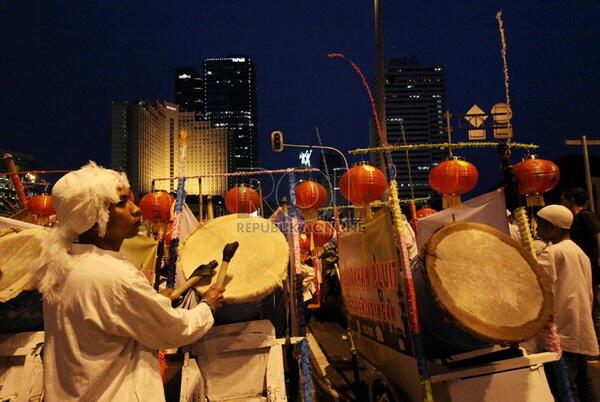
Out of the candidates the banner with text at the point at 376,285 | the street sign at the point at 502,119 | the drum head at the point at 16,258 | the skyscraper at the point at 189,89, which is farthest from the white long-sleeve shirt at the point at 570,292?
the skyscraper at the point at 189,89

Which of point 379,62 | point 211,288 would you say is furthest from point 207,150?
point 211,288

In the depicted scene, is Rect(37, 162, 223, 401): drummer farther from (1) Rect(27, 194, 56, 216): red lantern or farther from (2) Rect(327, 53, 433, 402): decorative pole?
(1) Rect(27, 194, 56, 216): red lantern

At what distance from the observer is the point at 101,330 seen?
166cm

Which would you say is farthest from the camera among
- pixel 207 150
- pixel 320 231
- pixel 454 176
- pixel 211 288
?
pixel 207 150

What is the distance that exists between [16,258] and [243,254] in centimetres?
190

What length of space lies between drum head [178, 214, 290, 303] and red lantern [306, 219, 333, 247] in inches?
283

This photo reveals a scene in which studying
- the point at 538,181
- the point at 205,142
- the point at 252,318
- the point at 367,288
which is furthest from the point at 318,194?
the point at 205,142

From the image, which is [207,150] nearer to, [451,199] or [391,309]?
[451,199]

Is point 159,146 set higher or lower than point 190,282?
higher

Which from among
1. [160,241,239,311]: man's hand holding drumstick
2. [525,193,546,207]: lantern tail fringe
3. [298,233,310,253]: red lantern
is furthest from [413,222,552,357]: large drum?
[298,233,310,253]: red lantern

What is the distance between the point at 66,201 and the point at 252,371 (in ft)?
6.16

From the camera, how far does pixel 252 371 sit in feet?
9.19

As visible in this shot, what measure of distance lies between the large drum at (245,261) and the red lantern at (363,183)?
2810mm

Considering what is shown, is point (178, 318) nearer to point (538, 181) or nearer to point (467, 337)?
point (467, 337)
